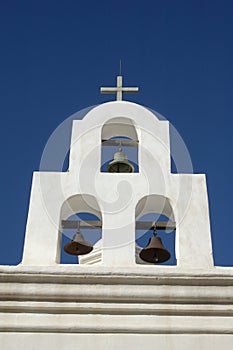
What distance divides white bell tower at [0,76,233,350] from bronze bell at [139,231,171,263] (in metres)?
0.23

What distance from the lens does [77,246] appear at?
6.64m

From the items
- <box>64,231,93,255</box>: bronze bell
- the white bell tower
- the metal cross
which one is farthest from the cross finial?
<box>64,231,93,255</box>: bronze bell

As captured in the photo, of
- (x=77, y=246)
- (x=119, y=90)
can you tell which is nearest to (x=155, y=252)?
(x=77, y=246)

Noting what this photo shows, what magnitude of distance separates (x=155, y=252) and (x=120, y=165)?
127 cm

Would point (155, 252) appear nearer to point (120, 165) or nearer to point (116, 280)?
point (116, 280)

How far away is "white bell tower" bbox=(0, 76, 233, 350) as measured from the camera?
211 inches

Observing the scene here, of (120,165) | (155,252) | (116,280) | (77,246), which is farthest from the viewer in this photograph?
(120,165)

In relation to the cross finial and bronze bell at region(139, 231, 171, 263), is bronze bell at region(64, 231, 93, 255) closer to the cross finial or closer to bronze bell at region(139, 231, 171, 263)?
bronze bell at region(139, 231, 171, 263)

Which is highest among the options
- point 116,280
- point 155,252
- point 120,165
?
point 120,165

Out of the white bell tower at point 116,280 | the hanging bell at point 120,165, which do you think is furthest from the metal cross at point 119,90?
the white bell tower at point 116,280

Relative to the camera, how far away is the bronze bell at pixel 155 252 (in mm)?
6484

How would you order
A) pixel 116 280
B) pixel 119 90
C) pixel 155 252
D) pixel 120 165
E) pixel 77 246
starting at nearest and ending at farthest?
pixel 116 280 → pixel 155 252 → pixel 77 246 → pixel 120 165 → pixel 119 90

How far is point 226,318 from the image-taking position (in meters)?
5.45

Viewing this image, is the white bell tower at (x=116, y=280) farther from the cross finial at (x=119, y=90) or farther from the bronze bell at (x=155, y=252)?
the cross finial at (x=119, y=90)
